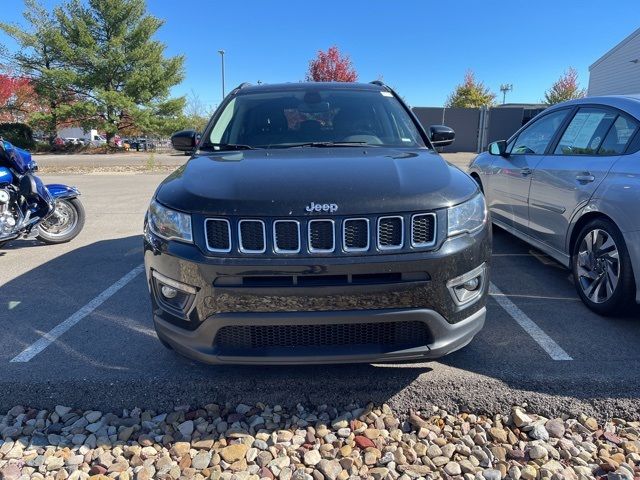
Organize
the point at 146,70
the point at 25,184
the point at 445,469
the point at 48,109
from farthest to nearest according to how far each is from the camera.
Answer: the point at 48,109
the point at 146,70
the point at 25,184
the point at 445,469

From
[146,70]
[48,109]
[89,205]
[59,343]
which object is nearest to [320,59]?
[146,70]

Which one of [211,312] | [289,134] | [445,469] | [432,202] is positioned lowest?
[445,469]

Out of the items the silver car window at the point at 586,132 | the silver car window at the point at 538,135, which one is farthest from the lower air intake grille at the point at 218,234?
the silver car window at the point at 538,135

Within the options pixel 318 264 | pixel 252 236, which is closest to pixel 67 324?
pixel 252 236

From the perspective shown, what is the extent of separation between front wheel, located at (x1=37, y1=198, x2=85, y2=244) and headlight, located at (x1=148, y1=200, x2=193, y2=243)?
4.14 meters

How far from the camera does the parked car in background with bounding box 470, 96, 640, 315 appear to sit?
10.5 feet

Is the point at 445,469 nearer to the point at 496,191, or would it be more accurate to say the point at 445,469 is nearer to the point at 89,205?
the point at 496,191

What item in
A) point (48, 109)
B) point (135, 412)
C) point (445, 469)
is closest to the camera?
point (445, 469)

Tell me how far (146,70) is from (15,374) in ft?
97.4

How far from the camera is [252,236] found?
219cm

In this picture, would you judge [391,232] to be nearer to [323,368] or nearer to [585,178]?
[323,368]

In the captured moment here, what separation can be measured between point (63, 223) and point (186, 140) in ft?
10.3

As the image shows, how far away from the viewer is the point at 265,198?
2240mm

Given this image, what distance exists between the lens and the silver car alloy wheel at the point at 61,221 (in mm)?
5934
